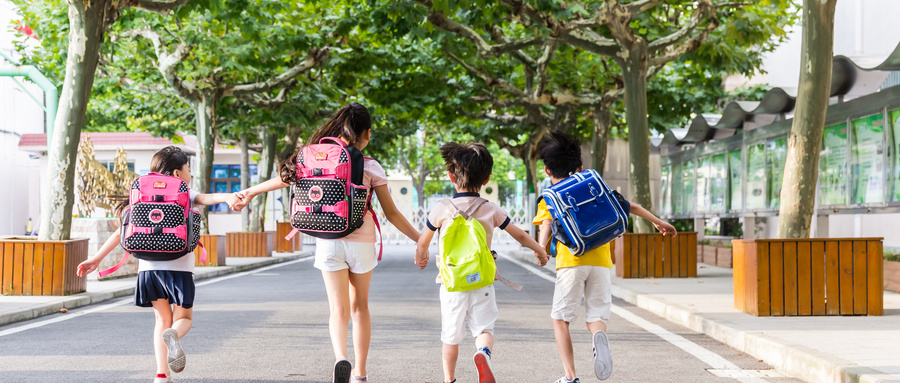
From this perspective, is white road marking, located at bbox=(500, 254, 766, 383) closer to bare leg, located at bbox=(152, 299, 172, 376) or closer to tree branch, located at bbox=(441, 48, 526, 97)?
bare leg, located at bbox=(152, 299, 172, 376)

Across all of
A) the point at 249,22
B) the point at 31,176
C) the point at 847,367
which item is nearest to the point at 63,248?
the point at 249,22

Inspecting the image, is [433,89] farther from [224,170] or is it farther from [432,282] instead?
[224,170]

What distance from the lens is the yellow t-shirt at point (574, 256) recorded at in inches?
210

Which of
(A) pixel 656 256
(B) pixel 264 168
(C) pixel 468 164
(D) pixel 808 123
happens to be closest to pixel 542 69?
(A) pixel 656 256

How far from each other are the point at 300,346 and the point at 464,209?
3145 millimetres

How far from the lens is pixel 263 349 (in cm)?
724

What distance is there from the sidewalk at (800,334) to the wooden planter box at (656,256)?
9.37 feet

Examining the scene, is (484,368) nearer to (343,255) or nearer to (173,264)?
(343,255)

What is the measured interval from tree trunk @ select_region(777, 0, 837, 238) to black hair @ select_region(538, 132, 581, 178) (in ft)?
15.2

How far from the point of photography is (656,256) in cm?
1472

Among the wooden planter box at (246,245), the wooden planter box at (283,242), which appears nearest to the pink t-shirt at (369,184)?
the wooden planter box at (246,245)

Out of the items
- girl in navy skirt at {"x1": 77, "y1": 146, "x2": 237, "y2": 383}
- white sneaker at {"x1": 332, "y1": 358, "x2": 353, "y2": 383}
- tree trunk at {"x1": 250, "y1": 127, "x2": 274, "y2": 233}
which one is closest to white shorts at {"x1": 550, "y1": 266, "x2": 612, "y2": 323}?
white sneaker at {"x1": 332, "y1": 358, "x2": 353, "y2": 383}

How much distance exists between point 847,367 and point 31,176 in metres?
45.8

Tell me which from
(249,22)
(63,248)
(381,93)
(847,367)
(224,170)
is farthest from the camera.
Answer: (224,170)
